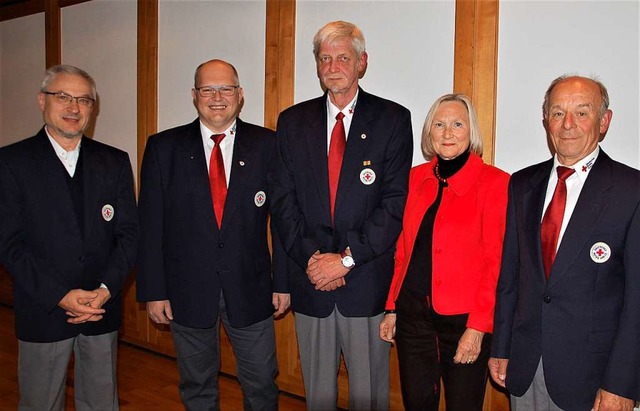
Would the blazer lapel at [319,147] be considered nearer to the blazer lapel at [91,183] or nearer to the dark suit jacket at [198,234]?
the dark suit jacket at [198,234]

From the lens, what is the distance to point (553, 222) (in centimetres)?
209

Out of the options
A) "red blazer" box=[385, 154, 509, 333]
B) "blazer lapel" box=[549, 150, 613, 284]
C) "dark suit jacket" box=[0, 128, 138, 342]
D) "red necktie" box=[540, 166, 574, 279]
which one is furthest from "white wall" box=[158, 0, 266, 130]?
"blazer lapel" box=[549, 150, 613, 284]

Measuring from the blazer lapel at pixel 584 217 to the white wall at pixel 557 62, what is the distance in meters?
0.84

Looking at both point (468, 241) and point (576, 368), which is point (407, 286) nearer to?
point (468, 241)

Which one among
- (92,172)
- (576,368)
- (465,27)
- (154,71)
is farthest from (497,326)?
(154,71)

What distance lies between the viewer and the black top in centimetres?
238

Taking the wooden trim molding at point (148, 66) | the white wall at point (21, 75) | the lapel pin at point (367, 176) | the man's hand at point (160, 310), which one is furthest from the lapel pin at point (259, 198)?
the white wall at point (21, 75)

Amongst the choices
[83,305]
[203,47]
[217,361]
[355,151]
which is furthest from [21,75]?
[355,151]

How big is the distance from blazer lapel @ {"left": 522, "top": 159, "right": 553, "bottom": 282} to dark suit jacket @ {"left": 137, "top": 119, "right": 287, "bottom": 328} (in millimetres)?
1135

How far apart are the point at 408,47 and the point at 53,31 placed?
376 cm

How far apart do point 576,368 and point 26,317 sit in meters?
2.18

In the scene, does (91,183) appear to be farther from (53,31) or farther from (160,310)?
(53,31)

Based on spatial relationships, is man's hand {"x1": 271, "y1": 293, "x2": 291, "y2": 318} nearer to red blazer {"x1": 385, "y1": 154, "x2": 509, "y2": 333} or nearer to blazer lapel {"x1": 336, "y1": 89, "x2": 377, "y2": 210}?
blazer lapel {"x1": 336, "y1": 89, "x2": 377, "y2": 210}

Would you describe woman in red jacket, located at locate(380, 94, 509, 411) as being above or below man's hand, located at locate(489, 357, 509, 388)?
above
